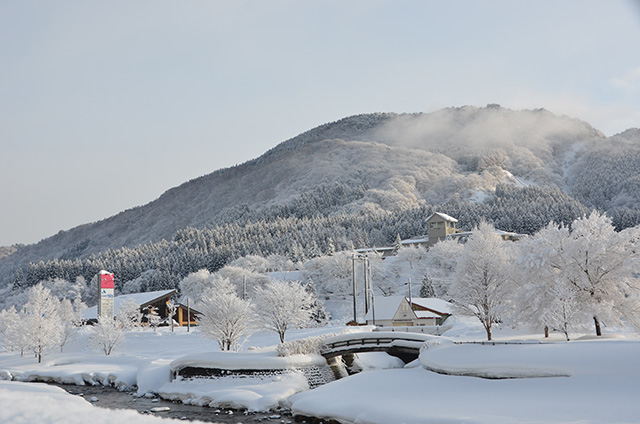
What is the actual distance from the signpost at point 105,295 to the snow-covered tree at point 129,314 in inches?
120

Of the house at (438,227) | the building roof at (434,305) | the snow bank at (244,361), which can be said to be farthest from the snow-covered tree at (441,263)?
the snow bank at (244,361)

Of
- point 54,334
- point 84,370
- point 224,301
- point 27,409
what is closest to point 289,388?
point 224,301

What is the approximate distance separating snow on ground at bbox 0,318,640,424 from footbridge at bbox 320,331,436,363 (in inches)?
61.7

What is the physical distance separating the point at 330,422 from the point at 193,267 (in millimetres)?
116448

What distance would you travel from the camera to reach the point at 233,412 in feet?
114

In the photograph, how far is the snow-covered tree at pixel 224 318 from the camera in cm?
5159

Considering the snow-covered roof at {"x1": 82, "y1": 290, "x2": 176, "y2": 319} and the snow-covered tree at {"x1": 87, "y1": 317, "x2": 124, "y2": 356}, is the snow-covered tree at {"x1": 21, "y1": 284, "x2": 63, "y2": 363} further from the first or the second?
the snow-covered roof at {"x1": 82, "y1": 290, "x2": 176, "y2": 319}

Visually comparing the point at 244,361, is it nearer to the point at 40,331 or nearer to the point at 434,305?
the point at 40,331

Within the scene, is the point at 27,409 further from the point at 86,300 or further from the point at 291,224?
the point at 291,224

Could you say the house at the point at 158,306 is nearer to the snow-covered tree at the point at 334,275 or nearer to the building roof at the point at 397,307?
the snow-covered tree at the point at 334,275

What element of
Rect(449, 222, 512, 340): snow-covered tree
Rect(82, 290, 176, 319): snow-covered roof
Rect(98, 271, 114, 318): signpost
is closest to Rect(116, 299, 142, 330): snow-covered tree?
Rect(82, 290, 176, 319): snow-covered roof

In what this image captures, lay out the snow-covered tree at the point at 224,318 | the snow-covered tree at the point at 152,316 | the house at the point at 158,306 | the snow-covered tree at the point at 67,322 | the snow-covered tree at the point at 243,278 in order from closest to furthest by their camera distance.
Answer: the snow-covered tree at the point at 224,318, the snow-covered tree at the point at 67,322, the snow-covered tree at the point at 152,316, the house at the point at 158,306, the snow-covered tree at the point at 243,278

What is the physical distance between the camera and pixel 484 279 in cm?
4797

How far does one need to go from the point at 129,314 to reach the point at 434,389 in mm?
63808
